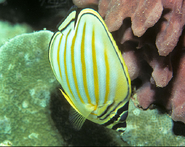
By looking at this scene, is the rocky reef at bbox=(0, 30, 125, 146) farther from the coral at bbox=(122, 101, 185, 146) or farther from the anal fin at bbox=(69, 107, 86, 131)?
the anal fin at bbox=(69, 107, 86, 131)

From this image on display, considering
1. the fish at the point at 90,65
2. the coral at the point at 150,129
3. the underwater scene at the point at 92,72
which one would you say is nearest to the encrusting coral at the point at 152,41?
the underwater scene at the point at 92,72

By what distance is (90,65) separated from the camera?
89cm

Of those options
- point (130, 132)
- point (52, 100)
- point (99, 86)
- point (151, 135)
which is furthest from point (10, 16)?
point (151, 135)

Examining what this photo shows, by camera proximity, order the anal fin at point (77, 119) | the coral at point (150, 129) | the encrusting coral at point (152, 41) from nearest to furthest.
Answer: the encrusting coral at point (152, 41) → the anal fin at point (77, 119) → the coral at point (150, 129)

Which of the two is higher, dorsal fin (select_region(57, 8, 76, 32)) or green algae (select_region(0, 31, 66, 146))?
dorsal fin (select_region(57, 8, 76, 32))

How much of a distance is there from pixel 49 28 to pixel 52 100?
819 mm

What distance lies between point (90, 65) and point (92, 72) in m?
0.04

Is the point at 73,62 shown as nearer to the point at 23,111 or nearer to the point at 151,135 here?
the point at 23,111

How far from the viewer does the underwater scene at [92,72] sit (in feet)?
2.91

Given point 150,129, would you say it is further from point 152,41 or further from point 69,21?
point 69,21

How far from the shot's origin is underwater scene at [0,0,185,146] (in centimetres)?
89


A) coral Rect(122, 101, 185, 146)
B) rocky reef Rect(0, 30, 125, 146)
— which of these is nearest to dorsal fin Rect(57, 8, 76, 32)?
rocky reef Rect(0, 30, 125, 146)

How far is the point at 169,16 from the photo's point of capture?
1.08 m

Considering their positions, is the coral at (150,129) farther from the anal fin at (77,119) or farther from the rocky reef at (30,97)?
the anal fin at (77,119)
